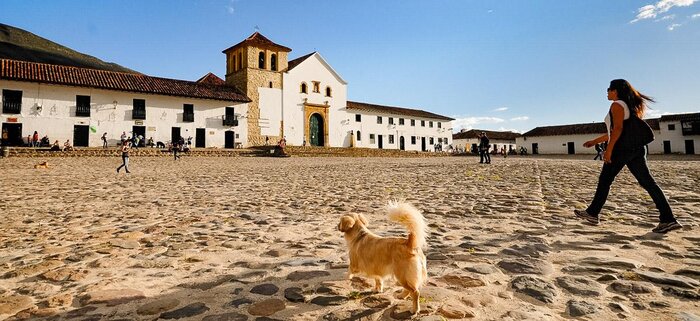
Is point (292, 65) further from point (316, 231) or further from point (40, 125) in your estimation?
point (316, 231)

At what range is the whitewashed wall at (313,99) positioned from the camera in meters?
37.6

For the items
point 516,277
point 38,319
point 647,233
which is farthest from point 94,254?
point 647,233

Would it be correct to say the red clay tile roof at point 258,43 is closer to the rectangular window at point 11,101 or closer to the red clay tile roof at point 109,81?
the red clay tile roof at point 109,81

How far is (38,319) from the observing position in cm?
181

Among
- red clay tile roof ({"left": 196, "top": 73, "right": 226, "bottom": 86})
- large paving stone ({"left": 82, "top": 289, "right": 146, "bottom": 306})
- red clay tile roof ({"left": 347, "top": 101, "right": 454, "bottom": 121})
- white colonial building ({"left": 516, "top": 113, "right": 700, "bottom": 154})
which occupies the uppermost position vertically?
red clay tile roof ({"left": 196, "top": 73, "right": 226, "bottom": 86})

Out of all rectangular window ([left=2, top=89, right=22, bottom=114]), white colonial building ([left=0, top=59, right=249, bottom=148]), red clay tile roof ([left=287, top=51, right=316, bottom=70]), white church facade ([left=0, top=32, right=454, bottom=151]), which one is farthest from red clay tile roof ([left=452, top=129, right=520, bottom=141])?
rectangular window ([left=2, top=89, right=22, bottom=114])

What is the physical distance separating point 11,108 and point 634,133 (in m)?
34.6

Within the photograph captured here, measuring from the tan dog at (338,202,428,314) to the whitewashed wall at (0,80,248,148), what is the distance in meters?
32.6

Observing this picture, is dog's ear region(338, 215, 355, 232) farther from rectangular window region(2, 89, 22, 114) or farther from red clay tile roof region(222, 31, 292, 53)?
red clay tile roof region(222, 31, 292, 53)

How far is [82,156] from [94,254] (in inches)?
943

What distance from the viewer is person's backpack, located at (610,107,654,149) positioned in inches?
144

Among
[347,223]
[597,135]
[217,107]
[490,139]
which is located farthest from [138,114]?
[597,135]

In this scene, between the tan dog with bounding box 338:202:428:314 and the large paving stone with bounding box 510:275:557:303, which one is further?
the large paving stone with bounding box 510:275:557:303

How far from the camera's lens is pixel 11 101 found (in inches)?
977
